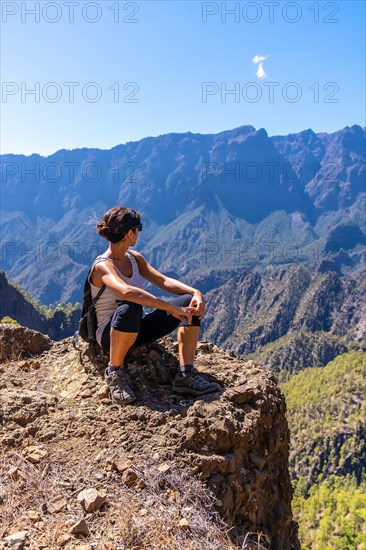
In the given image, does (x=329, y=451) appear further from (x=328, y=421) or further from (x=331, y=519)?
(x=331, y=519)

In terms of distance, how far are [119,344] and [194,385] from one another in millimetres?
889

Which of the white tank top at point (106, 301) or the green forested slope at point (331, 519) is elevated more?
the white tank top at point (106, 301)

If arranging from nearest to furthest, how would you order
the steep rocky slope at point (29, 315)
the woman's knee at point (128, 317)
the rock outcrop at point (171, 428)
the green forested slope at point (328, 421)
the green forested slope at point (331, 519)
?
the rock outcrop at point (171, 428) → the woman's knee at point (128, 317) → the green forested slope at point (331, 519) → the steep rocky slope at point (29, 315) → the green forested slope at point (328, 421)

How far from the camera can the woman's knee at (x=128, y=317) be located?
183 inches

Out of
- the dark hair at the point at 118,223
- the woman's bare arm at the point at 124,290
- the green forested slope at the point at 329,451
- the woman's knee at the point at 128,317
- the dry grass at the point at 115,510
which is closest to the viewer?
the dry grass at the point at 115,510

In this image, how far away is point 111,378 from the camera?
15.8 feet

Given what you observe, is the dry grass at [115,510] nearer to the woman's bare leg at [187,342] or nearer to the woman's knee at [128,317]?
the woman's knee at [128,317]

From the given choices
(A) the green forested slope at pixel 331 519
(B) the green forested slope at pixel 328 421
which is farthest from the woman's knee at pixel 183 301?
(B) the green forested slope at pixel 328 421

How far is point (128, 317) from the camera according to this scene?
183 inches

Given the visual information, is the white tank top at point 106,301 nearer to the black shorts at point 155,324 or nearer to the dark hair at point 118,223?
the black shorts at point 155,324

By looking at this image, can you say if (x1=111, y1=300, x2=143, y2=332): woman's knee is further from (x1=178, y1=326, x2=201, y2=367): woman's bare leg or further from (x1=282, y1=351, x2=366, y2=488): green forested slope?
(x1=282, y1=351, x2=366, y2=488): green forested slope

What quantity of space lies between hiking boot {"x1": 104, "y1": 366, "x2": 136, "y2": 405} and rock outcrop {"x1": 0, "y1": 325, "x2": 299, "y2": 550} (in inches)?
3.4

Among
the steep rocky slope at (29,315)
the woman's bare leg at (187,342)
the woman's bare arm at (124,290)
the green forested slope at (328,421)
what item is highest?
the woman's bare arm at (124,290)

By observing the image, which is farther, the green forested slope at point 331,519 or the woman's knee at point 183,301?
the green forested slope at point 331,519
